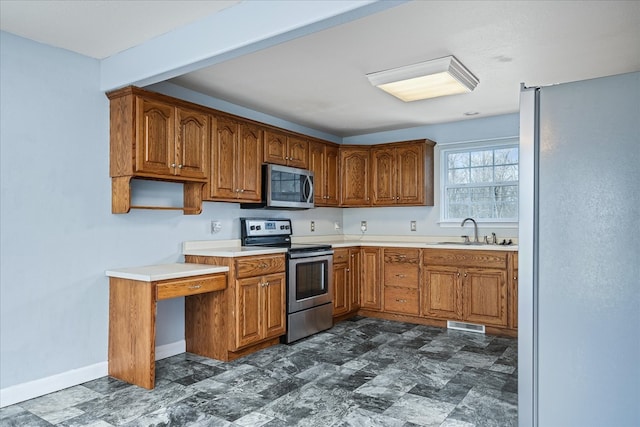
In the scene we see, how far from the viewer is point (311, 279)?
14.4 ft

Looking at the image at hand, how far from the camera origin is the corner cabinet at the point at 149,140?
3.17 meters

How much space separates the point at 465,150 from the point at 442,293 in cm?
175

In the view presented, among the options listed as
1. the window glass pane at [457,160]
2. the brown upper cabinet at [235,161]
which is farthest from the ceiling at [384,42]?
the window glass pane at [457,160]

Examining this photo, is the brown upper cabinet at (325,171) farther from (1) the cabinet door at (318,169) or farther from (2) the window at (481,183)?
(2) the window at (481,183)

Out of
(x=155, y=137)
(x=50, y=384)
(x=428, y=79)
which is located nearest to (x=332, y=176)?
(x=428, y=79)

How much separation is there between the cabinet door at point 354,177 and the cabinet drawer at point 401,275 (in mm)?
938

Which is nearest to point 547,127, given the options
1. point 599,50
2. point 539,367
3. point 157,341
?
point 539,367

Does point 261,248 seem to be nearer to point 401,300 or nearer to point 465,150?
point 401,300

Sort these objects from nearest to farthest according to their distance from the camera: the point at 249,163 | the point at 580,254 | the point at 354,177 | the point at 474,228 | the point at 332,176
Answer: the point at 580,254 < the point at 249,163 < the point at 474,228 < the point at 332,176 < the point at 354,177

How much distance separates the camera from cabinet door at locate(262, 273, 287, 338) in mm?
3830

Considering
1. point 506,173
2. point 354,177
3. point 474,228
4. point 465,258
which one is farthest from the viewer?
point 354,177

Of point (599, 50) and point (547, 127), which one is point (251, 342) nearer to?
point (547, 127)

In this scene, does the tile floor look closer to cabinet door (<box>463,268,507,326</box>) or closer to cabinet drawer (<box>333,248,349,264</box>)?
cabinet door (<box>463,268,507,326</box>)

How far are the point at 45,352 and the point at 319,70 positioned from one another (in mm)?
2805
